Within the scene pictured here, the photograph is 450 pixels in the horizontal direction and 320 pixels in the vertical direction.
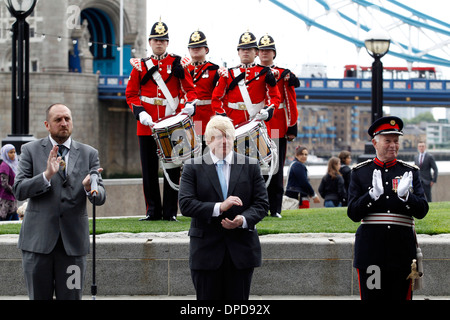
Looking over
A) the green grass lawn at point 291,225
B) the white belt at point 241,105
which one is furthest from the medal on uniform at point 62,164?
the white belt at point 241,105

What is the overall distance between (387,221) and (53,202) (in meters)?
2.29

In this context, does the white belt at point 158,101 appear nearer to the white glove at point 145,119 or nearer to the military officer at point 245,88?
the white glove at point 145,119

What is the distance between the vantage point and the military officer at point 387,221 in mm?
5938

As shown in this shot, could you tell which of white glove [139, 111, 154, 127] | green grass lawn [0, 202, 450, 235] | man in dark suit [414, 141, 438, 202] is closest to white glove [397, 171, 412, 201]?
green grass lawn [0, 202, 450, 235]

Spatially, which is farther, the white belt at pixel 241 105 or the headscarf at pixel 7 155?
the headscarf at pixel 7 155

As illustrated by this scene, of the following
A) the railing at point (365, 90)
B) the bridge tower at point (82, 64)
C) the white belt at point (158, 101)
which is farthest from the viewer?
the railing at point (365, 90)

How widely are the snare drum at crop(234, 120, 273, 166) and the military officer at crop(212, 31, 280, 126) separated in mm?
519

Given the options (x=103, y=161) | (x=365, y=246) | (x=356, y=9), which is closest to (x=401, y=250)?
(x=365, y=246)

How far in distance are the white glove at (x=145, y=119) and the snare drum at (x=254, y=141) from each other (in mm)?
959

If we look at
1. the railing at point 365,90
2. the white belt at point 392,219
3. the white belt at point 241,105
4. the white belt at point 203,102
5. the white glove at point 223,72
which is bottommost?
the white belt at point 392,219

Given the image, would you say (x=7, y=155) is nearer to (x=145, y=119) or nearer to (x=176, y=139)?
(x=145, y=119)

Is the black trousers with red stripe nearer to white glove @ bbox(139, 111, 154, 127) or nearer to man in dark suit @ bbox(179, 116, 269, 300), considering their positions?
white glove @ bbox(139, 111, 154, 127)

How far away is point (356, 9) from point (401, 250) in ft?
237
